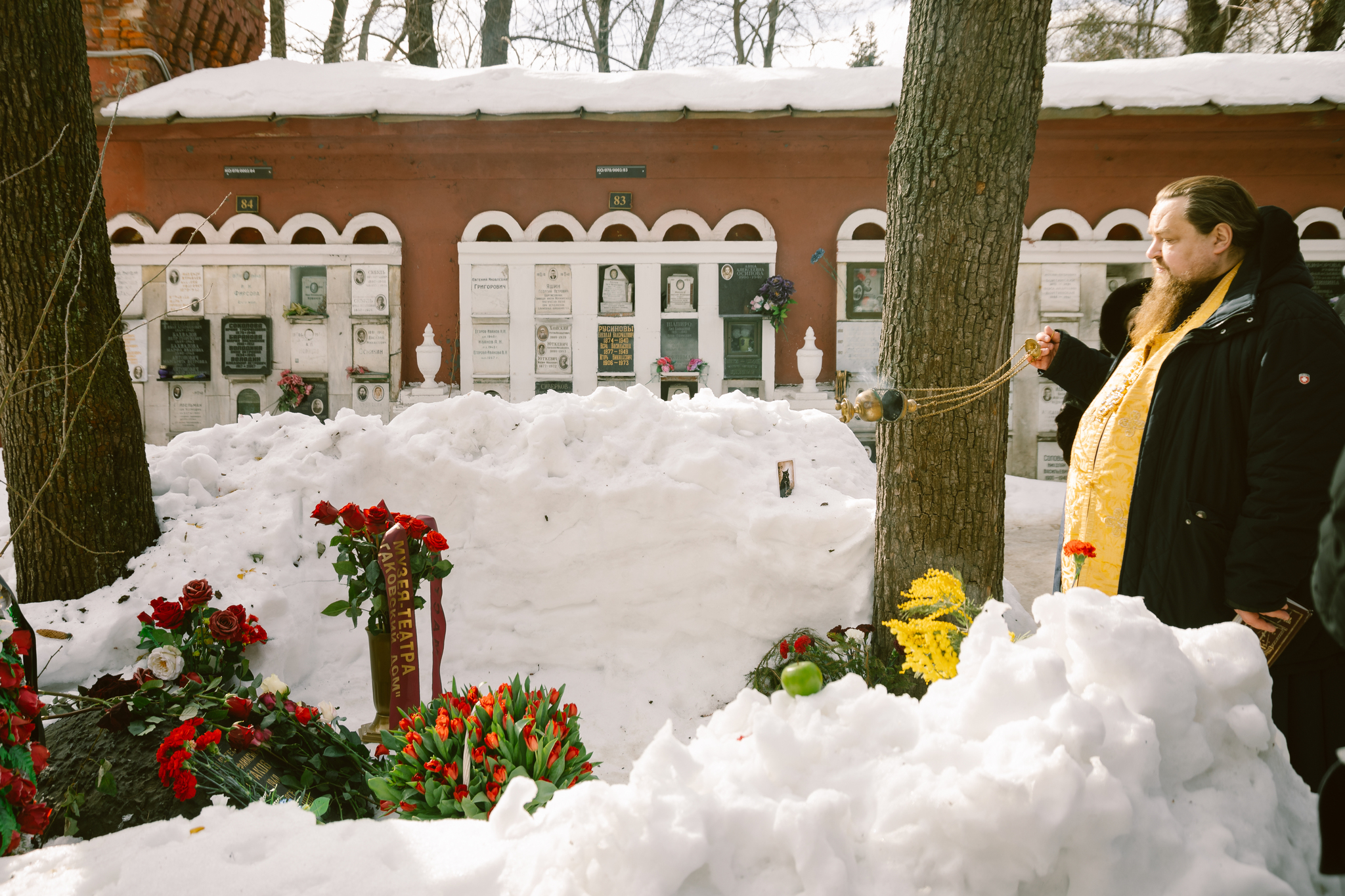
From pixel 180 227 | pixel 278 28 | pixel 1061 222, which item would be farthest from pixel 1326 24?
pixel 278 28

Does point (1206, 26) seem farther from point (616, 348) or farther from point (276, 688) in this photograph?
point (276, 688)

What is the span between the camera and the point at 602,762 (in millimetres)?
3250

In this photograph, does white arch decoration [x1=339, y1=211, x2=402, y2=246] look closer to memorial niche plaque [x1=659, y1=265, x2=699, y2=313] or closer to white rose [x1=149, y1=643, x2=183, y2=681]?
Answer: memorial niche plaque [x1=659, y1=265, x2=699, y2=313]

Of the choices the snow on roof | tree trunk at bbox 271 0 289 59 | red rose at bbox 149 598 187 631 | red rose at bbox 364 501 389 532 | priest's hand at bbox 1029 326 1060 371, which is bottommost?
red rose at bbox 149 598 187 631

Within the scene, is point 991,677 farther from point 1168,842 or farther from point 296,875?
point 296,875

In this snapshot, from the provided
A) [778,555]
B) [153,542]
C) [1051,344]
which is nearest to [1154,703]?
[1051,344]

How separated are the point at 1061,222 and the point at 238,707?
8.71 meters

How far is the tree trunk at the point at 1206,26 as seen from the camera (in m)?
11.2

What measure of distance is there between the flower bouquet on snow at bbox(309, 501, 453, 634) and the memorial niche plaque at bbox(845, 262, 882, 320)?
6.32 m

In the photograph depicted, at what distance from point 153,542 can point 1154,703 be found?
13.7 feet

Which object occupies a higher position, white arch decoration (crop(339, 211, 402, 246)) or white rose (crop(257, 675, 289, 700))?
white arch decoration (crop(339, 211, 402, 246))

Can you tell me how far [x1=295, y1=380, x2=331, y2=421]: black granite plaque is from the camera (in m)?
8.59

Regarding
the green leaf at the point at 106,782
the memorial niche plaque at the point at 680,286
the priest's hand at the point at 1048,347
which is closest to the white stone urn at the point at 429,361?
the memorial niche plaque at the point at 680,286

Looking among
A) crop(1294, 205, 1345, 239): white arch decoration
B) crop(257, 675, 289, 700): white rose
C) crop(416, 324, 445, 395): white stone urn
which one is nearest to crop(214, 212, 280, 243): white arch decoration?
crop(416, 324, 445, 395): white stone urn
